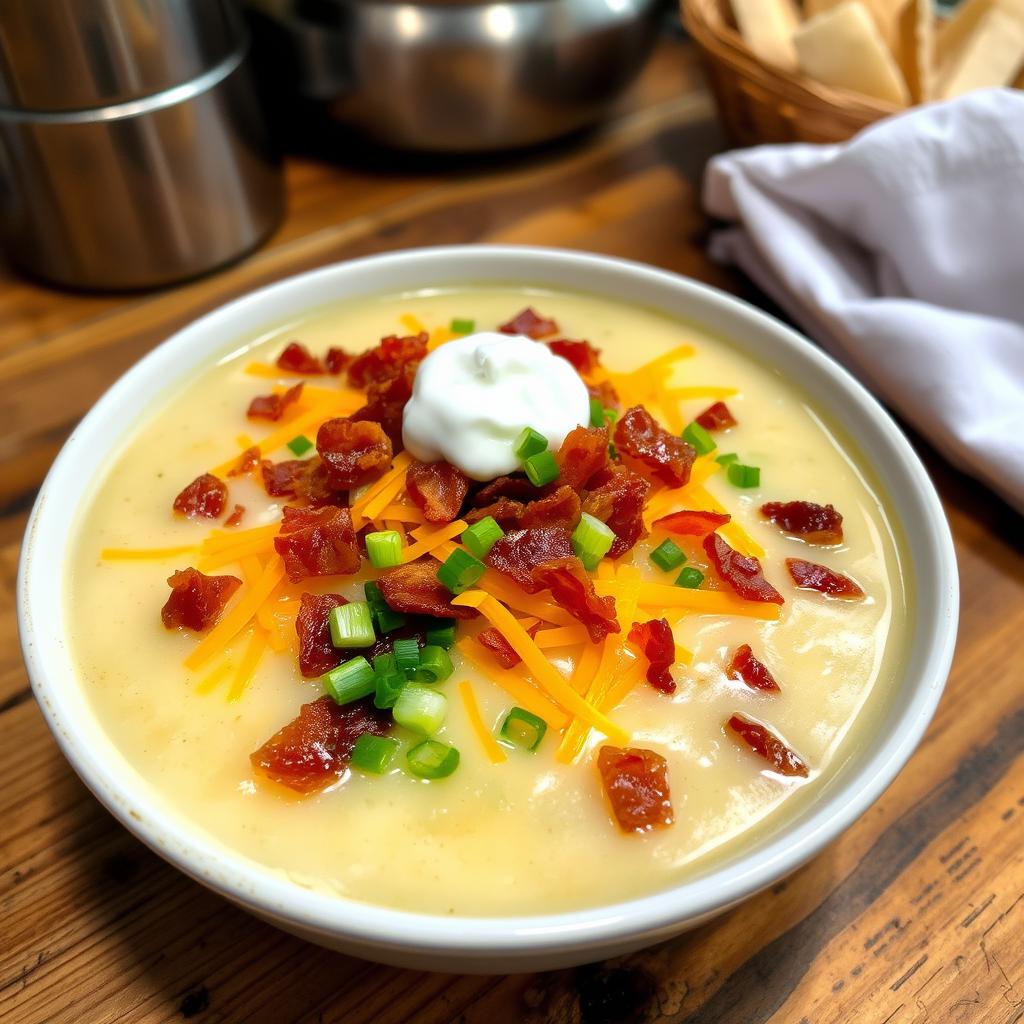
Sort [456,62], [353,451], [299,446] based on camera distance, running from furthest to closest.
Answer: [456,62] → [299,446] → [353,451]

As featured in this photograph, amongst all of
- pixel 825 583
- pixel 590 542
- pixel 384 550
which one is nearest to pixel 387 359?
pixel 384 550

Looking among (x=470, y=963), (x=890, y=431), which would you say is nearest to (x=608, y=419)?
(x=890, y=431)

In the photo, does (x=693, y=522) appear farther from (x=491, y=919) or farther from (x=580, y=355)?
(x=491, y=919)

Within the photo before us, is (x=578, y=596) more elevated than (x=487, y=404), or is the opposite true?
(x=487, y=404)

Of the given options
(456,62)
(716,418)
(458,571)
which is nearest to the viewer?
(458,571)

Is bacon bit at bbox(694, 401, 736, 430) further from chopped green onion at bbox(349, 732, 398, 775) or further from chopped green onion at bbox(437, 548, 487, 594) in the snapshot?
chopped green onion at bbox(349, 732, 398, 775)

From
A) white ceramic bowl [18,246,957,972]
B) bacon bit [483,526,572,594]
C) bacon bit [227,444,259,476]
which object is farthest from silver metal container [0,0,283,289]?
bacon bit [483,526,572,594]

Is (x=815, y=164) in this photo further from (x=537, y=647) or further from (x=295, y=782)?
(x=295, y=782)
